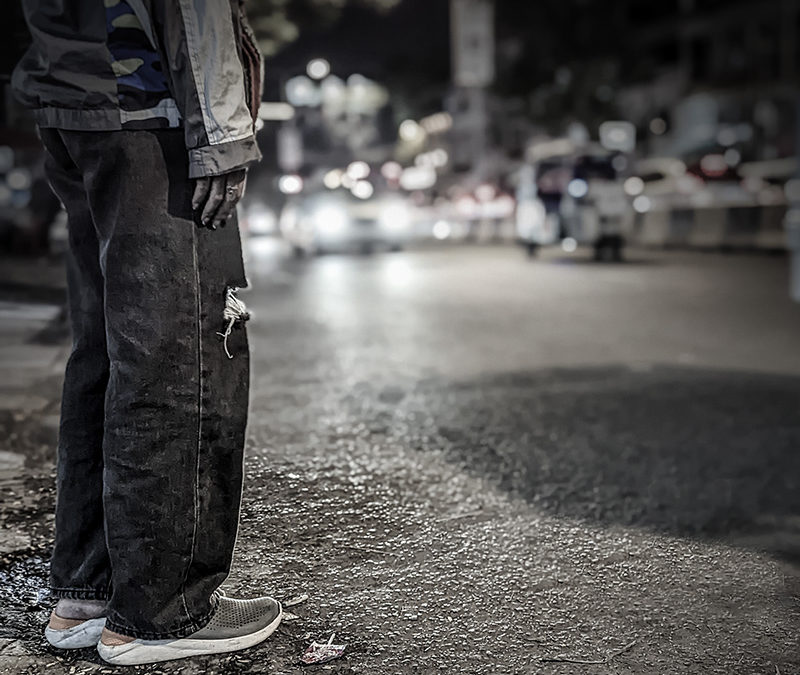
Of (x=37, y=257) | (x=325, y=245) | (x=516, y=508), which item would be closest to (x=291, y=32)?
(x=325, y=245)

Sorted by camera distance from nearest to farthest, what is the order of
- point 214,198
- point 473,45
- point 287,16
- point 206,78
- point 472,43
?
point 206,78 < point 214,198 < point 287,16 < point 473,45 < point 472,43

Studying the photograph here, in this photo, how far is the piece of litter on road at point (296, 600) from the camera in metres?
2.75

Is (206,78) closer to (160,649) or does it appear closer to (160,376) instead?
(160,376)

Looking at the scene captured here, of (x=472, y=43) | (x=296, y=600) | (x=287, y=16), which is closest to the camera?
(x=296, y=600)

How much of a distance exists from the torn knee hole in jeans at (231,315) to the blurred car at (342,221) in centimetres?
1807

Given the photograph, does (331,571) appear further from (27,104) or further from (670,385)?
(670,385)

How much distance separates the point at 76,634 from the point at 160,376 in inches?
28.6

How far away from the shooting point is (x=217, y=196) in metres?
2.29

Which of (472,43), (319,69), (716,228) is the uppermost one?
(472,43)

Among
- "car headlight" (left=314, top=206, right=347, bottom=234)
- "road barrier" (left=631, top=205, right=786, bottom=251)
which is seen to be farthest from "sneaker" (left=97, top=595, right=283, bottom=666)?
"road barrier" (left=631, top=205, right=786, bottom=251)

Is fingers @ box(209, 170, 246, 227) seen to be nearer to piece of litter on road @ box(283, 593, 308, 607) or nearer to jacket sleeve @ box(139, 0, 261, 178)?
jacket sleeve @ box(139, 0, 261, 178)

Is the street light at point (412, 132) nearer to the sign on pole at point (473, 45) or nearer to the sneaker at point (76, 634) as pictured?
the sign on pole at point (473, 45)

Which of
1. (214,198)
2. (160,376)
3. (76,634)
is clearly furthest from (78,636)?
(214,198)

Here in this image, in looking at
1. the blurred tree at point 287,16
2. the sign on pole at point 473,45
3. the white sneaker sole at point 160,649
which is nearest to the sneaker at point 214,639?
the white sneaker sole at point 160,649
